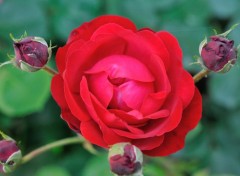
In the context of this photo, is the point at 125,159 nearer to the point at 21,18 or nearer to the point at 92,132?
the point at 92,132

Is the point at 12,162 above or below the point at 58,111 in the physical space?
above

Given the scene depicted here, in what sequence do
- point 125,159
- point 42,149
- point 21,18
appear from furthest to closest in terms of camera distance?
point 21,18
point 42,149
point 125,159

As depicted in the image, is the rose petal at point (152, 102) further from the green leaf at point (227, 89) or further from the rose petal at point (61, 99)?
the green leaf at point (227, 89)

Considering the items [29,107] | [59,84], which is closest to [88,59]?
[59,84]

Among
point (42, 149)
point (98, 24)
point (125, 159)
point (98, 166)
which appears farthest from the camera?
point (98, 166)

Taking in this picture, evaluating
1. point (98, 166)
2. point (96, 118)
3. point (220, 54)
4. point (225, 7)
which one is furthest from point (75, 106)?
point (225, 7)

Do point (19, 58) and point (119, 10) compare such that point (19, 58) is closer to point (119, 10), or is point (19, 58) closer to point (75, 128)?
point (75, 128)

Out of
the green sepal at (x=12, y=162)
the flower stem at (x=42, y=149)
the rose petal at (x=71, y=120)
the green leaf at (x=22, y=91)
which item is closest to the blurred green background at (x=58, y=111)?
the green leaf at (x=22, y=91)
